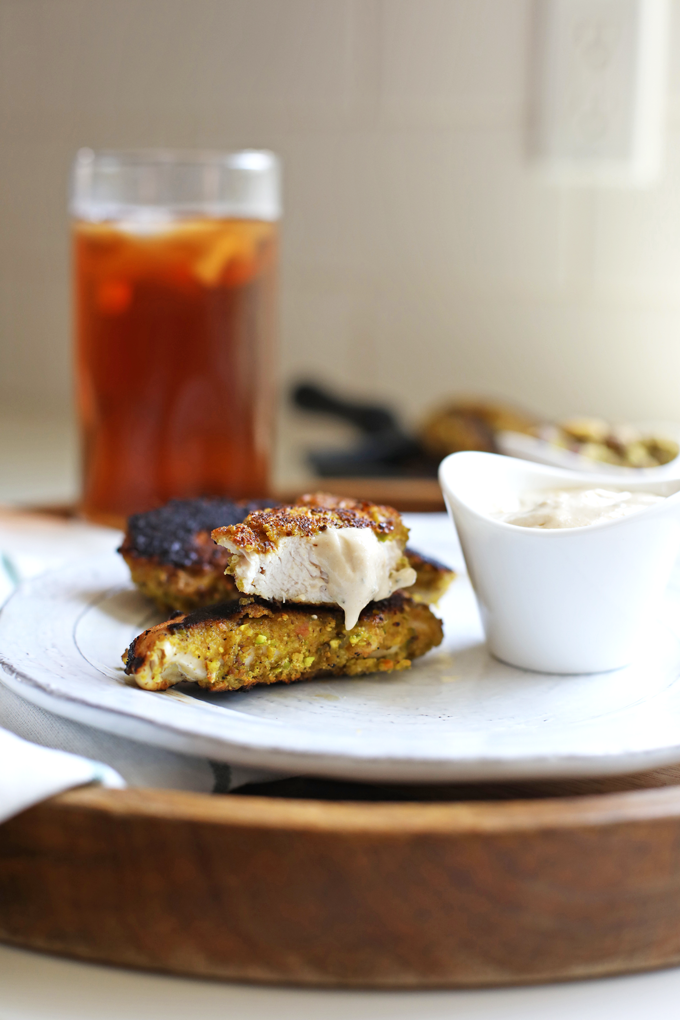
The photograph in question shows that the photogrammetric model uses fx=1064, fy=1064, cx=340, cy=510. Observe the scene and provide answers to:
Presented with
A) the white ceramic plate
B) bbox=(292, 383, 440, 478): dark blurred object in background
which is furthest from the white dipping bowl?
bbox=(292, 383, 440, 478): dark blurred object in background

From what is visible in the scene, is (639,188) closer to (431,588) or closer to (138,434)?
(138,434)

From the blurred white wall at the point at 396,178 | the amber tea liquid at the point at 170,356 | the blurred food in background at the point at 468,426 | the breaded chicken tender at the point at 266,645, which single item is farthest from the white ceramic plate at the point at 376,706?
the blurred white wall at the point at 396,178

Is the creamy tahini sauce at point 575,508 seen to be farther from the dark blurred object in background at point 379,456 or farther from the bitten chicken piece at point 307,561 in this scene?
the dark blurred object in background at point 379,456

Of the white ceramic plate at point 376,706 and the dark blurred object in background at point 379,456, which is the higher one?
the white ceramic plate at point 376,706

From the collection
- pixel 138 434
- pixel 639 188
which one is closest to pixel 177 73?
pixel 639 188

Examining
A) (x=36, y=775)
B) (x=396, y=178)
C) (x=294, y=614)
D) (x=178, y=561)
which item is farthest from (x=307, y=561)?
(x=396, y=178)
